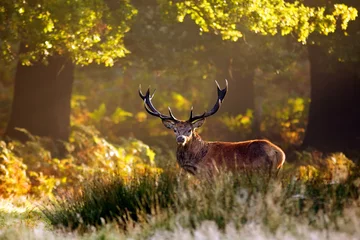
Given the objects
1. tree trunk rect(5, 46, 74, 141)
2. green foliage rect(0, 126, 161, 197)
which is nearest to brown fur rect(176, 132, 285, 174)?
green foliage rect(0, 126, 161, 197)

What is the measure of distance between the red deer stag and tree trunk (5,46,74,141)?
7439mm

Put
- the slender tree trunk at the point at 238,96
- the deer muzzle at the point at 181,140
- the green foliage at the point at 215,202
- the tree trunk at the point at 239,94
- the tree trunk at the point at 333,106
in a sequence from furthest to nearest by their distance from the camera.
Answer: the tree trunk at the point at 239,94 → the slender tree trunk at the point at 238,96 → the tree trunk at the point at 333,106 → the deer muzzle at the point at 181,140 → the green foliage at the point at 215,202

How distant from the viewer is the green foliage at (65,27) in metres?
16.9

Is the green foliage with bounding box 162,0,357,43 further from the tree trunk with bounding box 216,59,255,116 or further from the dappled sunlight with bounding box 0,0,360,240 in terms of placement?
the tree trunk with bounding box 216,59,255,116

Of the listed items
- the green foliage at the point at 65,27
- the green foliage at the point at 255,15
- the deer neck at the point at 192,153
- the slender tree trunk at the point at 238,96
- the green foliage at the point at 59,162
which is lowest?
the green foliage at the point at 59,162

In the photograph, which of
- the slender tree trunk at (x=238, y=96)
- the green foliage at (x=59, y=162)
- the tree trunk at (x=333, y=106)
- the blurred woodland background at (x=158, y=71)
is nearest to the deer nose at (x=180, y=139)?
the blurred woodland background at (x=158, y=71)

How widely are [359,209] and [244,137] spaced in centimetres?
1738

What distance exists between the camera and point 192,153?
47.4 feet

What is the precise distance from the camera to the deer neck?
14383 millimetres

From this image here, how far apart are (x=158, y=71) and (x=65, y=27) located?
→ 680 centimetres

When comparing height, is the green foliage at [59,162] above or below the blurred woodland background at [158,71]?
below

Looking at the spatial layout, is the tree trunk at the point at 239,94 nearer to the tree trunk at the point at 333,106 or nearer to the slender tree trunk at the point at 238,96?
the slender tree trunk at the point at 238,96

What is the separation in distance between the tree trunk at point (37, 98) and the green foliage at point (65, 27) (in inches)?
106

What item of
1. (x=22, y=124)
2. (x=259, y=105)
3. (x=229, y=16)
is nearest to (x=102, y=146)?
(x=22, y=124)
